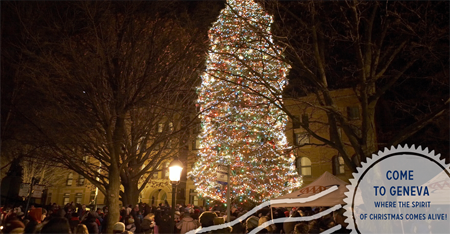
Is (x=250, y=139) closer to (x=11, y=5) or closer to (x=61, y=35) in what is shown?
(x=61, y=35)

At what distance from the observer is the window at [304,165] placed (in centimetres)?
3095

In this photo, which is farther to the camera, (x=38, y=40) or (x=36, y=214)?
(x=38, y=40)

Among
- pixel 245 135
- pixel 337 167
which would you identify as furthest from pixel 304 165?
pixel 245 135

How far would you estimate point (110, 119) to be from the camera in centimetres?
1223

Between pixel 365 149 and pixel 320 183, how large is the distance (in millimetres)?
1810

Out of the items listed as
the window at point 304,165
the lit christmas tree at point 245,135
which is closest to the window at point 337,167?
the window at point 304,165

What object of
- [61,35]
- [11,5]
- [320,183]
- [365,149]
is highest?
[11,5]

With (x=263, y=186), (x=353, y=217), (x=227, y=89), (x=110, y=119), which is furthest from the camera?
(x=227, y=89)

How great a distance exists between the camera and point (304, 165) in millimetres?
31281

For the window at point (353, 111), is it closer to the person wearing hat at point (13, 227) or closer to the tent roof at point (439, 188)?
the tent roof at point (439, 188)

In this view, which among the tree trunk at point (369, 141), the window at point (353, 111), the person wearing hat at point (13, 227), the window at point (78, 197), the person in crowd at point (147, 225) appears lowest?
the person in crowd at point (147, 225)

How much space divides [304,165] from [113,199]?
73.9 feet

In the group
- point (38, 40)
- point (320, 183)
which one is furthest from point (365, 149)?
point (38, 40)

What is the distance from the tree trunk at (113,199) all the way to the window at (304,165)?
70.9 ft
